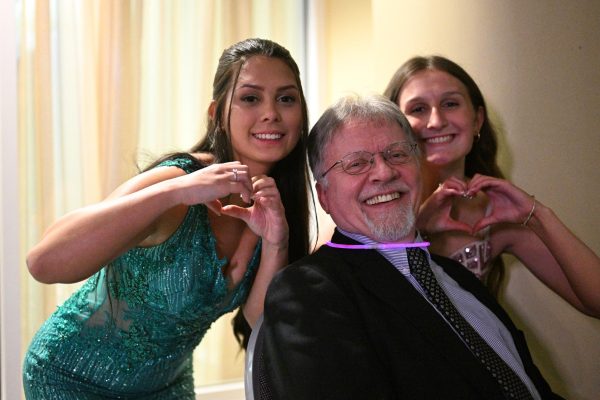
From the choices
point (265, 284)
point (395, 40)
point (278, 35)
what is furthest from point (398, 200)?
point (278, 35)

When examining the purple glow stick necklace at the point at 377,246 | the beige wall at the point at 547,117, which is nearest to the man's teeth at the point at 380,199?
the purple glow stick necklace at the point at 377,246

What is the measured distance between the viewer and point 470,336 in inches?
57.7

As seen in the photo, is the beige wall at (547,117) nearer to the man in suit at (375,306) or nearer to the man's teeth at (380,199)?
the man in suit at (375,306)

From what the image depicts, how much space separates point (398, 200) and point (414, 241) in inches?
5.2

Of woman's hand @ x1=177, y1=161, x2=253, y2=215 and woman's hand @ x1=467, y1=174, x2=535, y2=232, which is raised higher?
woman's hand @ x1=177, y1=161, x2=253, y2=215

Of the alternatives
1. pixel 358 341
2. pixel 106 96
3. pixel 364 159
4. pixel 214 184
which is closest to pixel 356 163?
pixel 364 159

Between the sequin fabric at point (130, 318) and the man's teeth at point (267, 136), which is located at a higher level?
the man's teeth at point (267, 136)

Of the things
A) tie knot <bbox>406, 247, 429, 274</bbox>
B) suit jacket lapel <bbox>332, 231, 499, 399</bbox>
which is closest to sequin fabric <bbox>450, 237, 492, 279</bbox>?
tie knot <bbox>406, 247, 429, 274</bbox>

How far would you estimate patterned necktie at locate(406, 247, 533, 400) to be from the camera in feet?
4.69

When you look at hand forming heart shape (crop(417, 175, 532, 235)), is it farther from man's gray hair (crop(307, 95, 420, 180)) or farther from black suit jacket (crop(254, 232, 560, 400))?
black suit jacket (crop(254, 232, 560, 400))

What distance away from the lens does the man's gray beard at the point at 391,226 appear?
1.57 m

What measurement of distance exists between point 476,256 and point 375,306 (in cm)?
68

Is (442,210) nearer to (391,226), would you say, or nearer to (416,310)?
(391,226)

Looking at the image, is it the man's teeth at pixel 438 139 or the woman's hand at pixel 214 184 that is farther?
the man's teeth at pixel 438 139
